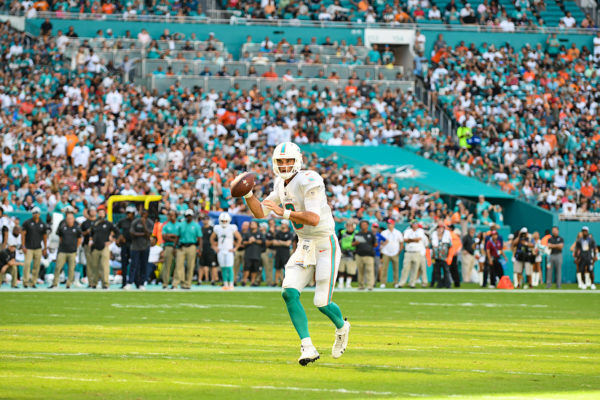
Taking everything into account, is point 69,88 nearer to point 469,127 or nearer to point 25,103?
point 25,103

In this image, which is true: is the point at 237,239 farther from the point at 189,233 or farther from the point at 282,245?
the point at 189,233

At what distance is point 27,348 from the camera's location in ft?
35.1

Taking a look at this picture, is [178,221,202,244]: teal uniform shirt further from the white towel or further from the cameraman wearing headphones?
the white towel

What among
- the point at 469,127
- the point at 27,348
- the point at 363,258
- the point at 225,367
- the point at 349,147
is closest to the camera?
the point at 225,367

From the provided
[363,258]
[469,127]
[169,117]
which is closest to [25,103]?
[169,117]

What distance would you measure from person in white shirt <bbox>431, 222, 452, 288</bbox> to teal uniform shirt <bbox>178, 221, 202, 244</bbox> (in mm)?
6585

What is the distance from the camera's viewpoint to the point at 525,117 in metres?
39.8

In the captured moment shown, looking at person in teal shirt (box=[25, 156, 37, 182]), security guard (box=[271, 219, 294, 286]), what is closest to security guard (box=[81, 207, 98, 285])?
security guard (box=[271, 219, 294, 286])

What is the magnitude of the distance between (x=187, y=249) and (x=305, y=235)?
47.9ft

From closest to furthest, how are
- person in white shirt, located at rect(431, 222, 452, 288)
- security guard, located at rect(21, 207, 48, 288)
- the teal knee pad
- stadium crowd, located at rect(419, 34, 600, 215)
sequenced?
the teal knee pad
security guard, located at rect(21, 207, 48, 288)
person in white shirt, located at rect(431, 222, 452, 288)
stadium crowd, located at rect(419, 34, 600, 215)

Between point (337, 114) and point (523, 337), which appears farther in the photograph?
point (337, 114)

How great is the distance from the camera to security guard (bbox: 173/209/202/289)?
80.0 feet

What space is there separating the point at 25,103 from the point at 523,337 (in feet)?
76.5

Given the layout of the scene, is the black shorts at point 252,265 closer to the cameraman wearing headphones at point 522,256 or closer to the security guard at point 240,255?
the security guard at point 240,255
